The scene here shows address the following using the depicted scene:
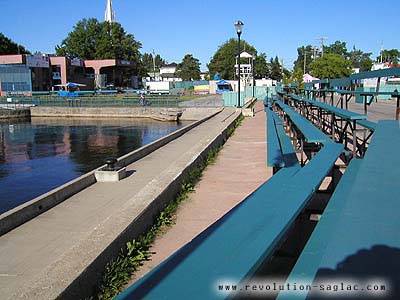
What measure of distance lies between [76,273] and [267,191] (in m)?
1.70

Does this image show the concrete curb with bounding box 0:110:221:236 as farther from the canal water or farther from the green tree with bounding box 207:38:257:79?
the green tree with bounding box 207:38:257:79

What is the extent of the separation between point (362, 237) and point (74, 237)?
4.15 metres

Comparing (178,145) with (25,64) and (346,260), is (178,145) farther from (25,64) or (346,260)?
(25,64)

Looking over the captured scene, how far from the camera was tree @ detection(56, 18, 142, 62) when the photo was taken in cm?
9050

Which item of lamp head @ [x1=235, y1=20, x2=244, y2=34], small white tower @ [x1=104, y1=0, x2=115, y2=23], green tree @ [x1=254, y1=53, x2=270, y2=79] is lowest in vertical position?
lamp head @ [x1=235, y1=20, x2=244, y2=34]

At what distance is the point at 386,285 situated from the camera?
1.49 metres

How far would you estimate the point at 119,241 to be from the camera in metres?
4.12

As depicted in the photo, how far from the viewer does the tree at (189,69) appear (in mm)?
131000

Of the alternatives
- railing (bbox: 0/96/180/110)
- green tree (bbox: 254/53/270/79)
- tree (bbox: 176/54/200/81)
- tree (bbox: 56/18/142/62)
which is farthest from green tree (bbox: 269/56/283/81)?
railing (bbox: 0/96/180/110)

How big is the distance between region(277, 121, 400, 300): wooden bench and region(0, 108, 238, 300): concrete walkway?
6.00 feet

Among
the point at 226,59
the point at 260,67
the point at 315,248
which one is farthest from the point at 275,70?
the point at 315,248

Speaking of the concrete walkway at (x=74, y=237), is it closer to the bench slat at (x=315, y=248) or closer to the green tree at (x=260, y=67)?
the bench slat at (x=315, y=248)

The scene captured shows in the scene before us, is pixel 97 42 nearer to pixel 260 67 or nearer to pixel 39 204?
pixel 260 67

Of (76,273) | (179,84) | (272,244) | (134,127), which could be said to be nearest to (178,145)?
(76,273)
